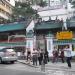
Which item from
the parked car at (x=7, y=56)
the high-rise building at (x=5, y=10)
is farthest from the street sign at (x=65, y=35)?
the high-rise building at (x=5, y=10)

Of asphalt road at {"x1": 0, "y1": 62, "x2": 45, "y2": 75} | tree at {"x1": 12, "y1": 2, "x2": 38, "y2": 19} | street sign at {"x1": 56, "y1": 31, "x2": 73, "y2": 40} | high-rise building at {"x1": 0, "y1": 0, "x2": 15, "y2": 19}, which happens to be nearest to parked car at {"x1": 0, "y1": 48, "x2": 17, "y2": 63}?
asphalt road at {"x1": 0, "y1": 62, "x2": 45, "y2": 75}

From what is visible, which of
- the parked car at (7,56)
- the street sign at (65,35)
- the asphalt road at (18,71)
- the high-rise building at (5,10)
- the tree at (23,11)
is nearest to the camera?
the asphalt road at (18,71)

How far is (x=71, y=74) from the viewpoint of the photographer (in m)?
19.6

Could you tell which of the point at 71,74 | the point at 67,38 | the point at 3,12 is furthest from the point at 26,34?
the point at 3,12

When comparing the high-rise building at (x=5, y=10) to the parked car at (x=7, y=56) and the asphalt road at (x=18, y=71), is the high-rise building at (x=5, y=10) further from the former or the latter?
the asphalt road at (x=18, y=71)

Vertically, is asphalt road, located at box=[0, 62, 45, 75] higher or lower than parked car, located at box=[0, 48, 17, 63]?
lower

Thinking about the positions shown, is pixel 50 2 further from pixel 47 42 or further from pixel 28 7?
pixel 47 42

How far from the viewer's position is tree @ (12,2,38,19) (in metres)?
56.8

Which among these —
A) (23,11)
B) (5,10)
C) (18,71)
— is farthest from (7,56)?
(5,10)

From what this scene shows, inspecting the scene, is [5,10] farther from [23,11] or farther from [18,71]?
[18,71]

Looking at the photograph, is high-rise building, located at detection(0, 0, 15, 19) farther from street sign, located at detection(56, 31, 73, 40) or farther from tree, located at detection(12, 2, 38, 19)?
street sign, located at detection(56, 31, 73, 40)

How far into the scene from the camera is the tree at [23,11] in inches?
2234

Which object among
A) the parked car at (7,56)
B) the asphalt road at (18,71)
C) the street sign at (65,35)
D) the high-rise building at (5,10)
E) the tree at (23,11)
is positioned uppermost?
the high-rise building at (5,10)

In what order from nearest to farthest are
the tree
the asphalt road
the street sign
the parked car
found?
the asphalt road < the parked car < the street sign < the tree
